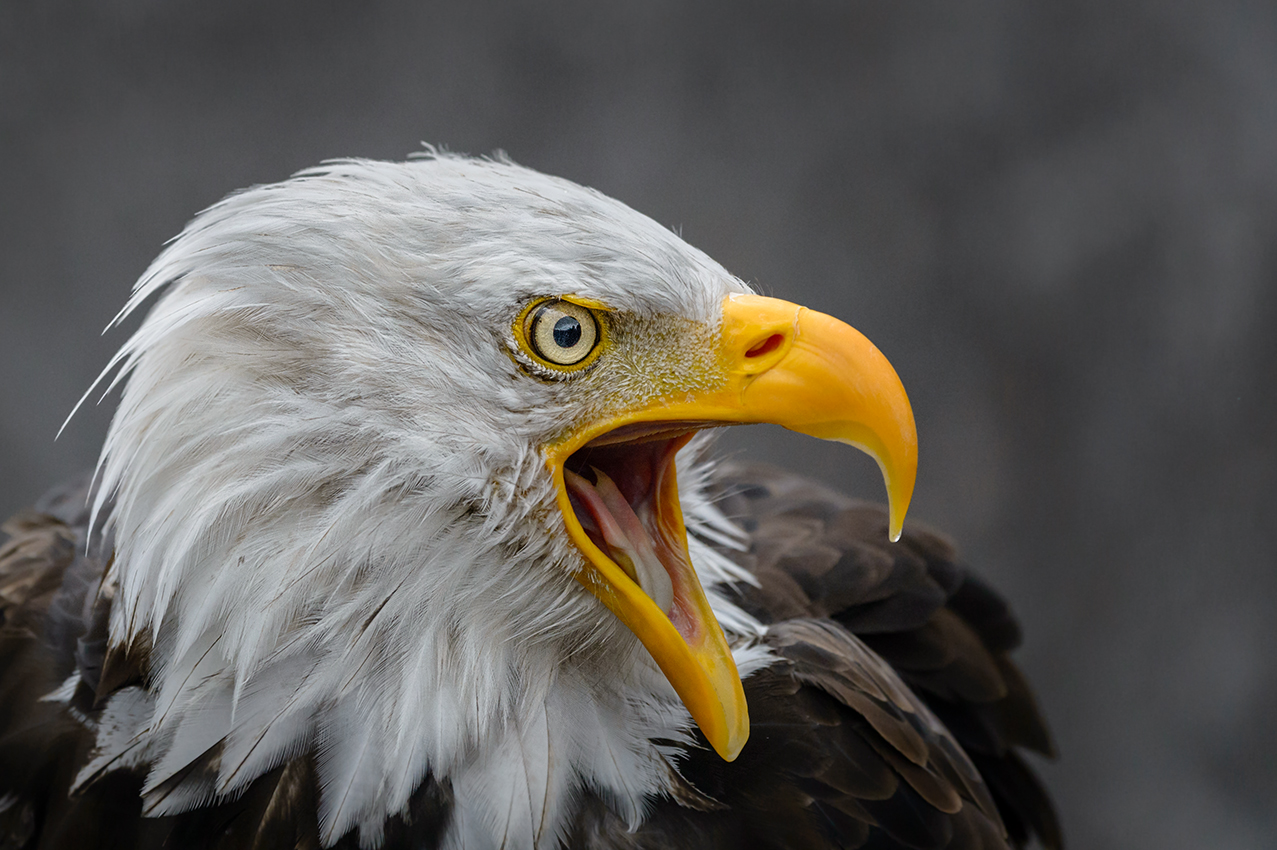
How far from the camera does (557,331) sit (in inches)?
34.4

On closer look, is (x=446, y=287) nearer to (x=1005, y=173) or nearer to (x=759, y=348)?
(x=759, y=348)

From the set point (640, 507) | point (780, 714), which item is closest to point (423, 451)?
point (640, 507)

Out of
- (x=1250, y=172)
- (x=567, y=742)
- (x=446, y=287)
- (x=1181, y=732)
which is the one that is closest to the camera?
(x=446, y=287)

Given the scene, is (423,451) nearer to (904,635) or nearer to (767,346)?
(767,346)

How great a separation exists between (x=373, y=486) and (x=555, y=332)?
0.66ft

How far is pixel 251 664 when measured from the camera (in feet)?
2.98

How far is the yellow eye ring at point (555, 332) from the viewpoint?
0.87 metres

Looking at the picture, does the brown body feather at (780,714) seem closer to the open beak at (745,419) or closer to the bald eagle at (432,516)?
the bald eagle at (432,516)

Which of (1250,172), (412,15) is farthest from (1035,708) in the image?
(412,15)

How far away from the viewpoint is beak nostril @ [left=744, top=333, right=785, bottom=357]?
0.90 metres

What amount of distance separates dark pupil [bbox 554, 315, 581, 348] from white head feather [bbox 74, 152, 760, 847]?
0.09 feet

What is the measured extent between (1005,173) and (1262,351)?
0.72 metres

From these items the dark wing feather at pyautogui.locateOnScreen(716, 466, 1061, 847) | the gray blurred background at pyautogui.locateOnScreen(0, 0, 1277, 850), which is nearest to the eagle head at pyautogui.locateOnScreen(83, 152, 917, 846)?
the dark wing feather at pyautogui.locateOnScreen(716, 466, 1061, 847)

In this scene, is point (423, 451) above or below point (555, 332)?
below
